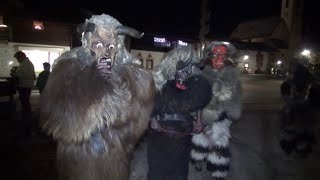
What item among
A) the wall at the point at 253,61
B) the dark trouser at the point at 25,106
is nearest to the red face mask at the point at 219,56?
the dark trouser at the point at 25,106

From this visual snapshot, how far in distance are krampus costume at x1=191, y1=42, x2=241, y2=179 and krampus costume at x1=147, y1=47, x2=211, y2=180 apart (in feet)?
2.24

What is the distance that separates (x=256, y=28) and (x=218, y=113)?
2156 inches

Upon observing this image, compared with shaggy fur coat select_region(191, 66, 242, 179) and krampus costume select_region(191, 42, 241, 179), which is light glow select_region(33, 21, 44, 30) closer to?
krampus costume select_region(191, 42, 241, 179)

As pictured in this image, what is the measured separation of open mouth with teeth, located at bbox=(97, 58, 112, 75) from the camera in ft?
8.79

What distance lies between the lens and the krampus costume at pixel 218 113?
4.64 m

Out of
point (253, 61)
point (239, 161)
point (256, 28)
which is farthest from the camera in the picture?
point (256, 28)

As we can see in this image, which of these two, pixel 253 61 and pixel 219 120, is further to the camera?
pixel 253 61

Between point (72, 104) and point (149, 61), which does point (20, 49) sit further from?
point (72, 104)

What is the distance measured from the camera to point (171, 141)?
3643 millimetres

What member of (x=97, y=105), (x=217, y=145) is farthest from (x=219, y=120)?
(x=97, y=105)

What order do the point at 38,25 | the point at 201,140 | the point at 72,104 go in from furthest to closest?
the point at 38,25, the point at 201,140, the point at 72,104

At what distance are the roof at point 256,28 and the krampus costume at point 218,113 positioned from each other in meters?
49.6

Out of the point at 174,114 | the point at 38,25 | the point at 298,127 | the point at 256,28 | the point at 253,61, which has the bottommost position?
the point at 298,127

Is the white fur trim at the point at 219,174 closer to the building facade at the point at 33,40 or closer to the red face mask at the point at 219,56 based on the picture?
the red face mask at the point at 219,56
